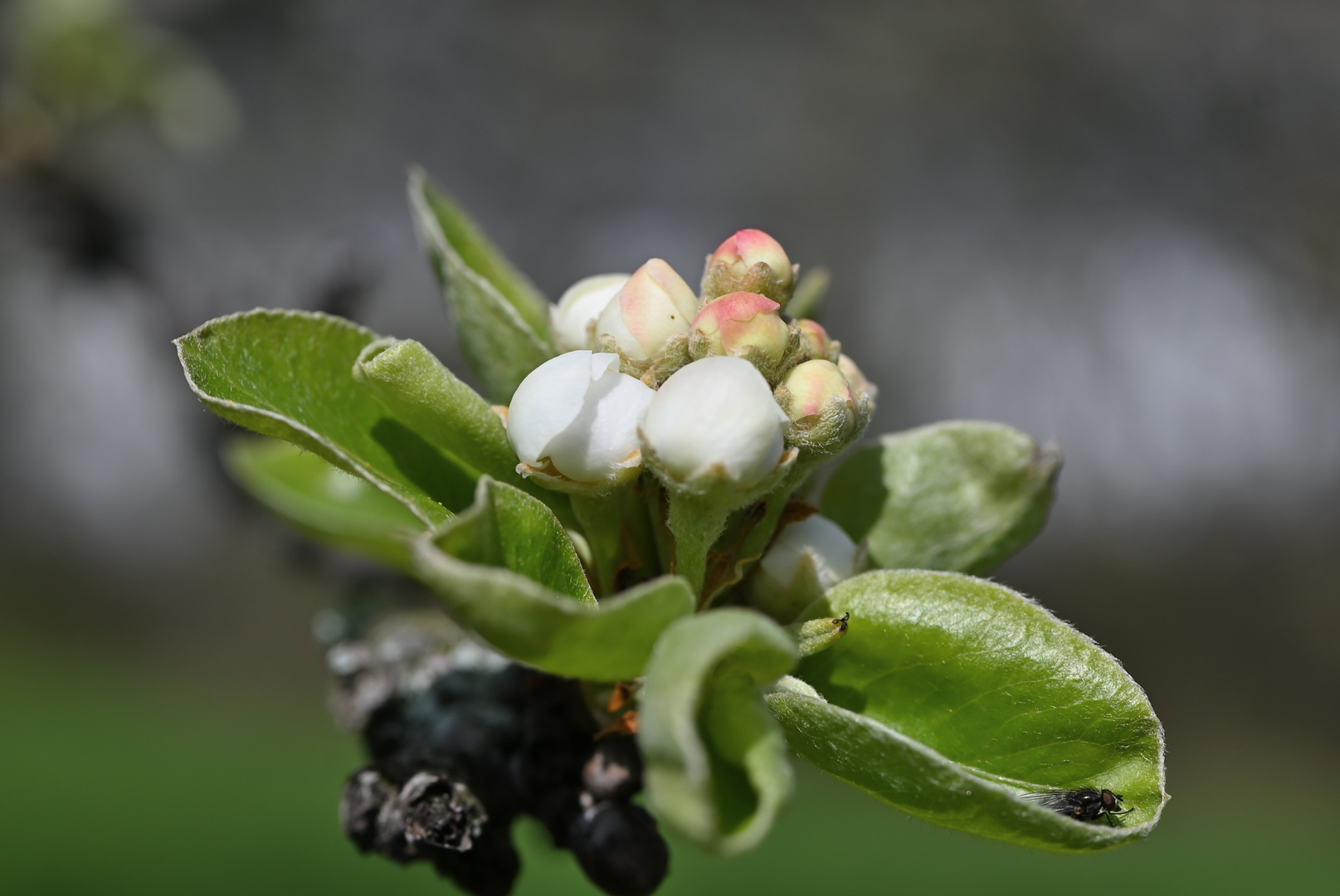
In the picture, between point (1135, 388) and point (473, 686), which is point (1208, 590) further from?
point (473, 686)

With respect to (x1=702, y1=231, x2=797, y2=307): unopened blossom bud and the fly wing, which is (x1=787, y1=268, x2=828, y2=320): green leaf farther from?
the fly wing

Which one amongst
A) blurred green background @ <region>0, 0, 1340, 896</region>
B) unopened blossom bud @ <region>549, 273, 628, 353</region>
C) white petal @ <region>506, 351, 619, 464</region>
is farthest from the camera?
blurred green background @ <region>0, 0, 1340, 896</region>

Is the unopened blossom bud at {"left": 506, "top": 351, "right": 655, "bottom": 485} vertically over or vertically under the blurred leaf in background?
under

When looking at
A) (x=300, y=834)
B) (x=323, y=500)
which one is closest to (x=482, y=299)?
(x=323, y=500)

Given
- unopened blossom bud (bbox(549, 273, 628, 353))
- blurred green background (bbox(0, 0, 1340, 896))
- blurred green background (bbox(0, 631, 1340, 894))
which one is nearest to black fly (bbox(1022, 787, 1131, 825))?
unopened blossom bud (bbox(549, 273, 628, 353))

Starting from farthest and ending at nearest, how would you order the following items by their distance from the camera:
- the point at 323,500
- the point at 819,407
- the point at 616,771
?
1. the point at 323,500
2. the point at 616,771
3. the point at 819,407

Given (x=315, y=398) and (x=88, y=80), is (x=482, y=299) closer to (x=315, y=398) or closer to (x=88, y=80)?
(x=315, y=398)
